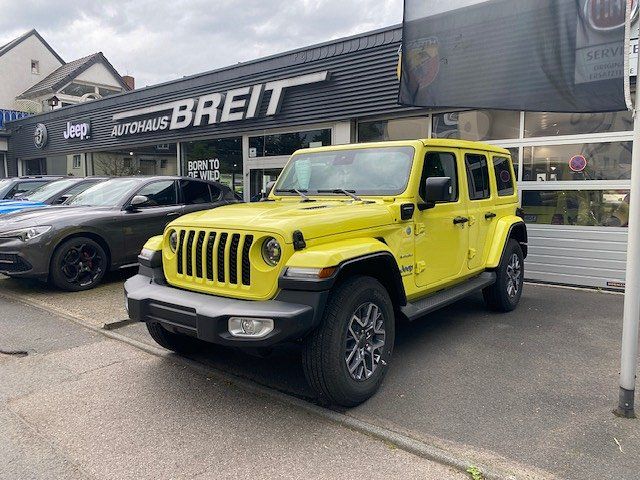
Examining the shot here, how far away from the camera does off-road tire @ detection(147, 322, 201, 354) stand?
4.15m

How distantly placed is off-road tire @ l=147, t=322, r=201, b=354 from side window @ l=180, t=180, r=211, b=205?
424 centimetres

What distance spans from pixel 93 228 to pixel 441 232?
4875 mm

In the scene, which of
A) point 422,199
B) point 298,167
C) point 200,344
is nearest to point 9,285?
point 200,344

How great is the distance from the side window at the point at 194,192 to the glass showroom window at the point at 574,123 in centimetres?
532

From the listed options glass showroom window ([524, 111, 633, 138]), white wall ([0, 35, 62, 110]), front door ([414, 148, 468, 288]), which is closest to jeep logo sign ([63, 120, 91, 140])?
white wall ([0, 35, 62, 110])

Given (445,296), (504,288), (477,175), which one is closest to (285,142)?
(477,175)

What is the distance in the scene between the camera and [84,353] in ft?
14.5

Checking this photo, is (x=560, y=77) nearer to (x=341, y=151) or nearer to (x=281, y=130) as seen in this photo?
(x=341, y=151)

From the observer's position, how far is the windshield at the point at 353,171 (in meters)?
4.28

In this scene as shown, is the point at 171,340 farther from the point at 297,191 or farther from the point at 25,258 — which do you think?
the point at 25,258

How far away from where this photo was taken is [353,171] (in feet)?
14.9

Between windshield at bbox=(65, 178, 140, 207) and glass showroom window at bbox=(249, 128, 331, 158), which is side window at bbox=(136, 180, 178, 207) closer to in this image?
windshield at bbox=(65, 178, 140, 207)

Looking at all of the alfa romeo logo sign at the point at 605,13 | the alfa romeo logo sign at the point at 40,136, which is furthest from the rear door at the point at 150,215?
the alfa romeo logo sign at the point at 40,136

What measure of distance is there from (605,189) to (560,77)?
255 cm
